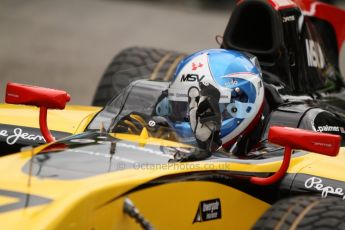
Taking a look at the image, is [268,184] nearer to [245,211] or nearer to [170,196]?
[245,211]

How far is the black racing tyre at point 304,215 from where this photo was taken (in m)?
3.74

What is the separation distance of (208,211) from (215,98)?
72cm

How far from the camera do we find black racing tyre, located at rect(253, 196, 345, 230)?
3742mm

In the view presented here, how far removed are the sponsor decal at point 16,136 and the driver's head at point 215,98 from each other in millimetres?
693

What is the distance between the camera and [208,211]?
13.0 feet

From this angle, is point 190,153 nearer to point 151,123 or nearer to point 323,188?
point 151,123

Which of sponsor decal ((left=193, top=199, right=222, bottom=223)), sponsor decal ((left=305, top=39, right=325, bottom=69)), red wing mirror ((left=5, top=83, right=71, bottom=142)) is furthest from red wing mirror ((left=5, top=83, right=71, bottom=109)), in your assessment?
sponsor decal ((left=305, top=39, right=325, bottom=69))

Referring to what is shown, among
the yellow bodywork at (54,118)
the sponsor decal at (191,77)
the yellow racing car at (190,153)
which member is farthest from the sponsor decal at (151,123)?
the yellow bodywork at (54,118)

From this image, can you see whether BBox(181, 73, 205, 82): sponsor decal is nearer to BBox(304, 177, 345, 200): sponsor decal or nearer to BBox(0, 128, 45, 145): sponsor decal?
BBox(304, 177, 345, 200): sponsor decal

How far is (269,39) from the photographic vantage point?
568 centimetres

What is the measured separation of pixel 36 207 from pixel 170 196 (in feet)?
1.98

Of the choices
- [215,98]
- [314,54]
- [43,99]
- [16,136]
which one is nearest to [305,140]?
[215,98]

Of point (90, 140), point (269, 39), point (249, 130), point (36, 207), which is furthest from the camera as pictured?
point (269, 39)


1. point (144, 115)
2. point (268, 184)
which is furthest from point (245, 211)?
point (144, 115)
